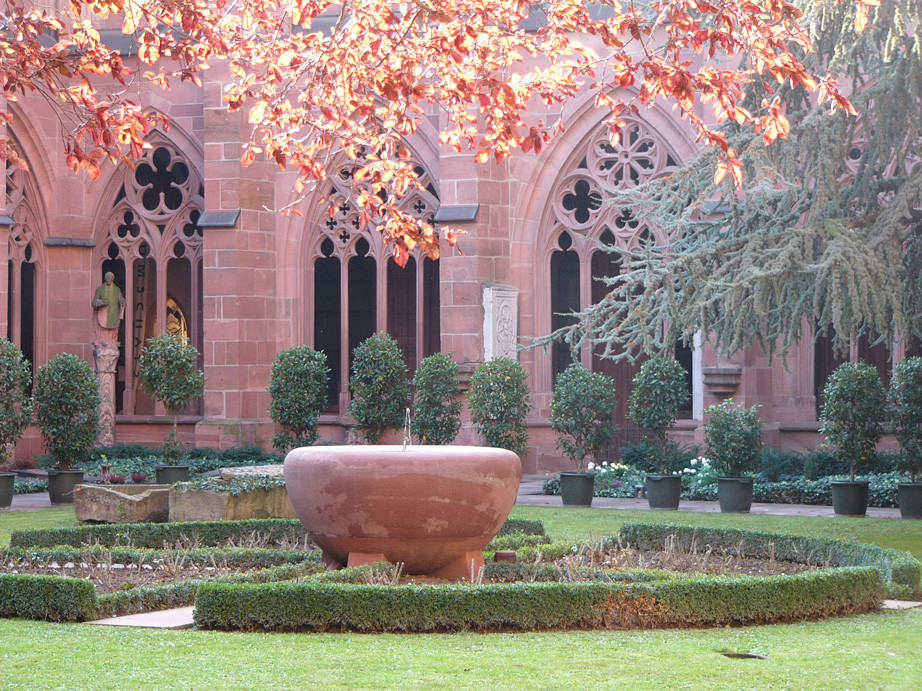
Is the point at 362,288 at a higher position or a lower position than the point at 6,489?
higher

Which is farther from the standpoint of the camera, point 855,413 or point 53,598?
point 855,413

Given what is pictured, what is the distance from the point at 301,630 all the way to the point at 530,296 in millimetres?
13506

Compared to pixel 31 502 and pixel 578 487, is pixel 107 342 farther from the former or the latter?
pixel 578 487

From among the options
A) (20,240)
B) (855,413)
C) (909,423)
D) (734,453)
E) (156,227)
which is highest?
(156,227)

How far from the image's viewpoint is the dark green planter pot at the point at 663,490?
15.8 m

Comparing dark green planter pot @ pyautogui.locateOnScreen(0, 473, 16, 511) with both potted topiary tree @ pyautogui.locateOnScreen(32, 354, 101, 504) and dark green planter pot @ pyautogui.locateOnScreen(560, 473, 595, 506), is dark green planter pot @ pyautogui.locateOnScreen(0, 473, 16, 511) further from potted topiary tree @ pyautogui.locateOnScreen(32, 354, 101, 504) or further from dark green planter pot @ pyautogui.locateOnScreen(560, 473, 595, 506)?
dark green planter pot @ pyautogui.locateOnScreen(560, 473, 595, 506)

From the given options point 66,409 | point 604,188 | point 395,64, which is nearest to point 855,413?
point 604,188

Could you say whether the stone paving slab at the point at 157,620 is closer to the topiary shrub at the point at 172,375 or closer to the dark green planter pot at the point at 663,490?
the dark green planter pot at the point at 663,490

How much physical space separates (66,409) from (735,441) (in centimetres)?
808

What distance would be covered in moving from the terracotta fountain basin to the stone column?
43.2 ft

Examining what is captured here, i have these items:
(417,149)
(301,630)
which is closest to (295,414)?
(417,149)

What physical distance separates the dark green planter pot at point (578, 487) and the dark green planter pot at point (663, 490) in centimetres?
70

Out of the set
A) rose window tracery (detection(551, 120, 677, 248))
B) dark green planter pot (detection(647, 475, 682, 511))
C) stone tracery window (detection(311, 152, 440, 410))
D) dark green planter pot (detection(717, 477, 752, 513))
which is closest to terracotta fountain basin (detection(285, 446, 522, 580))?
dark green planter pot (detection(717, 477, 752, 513))

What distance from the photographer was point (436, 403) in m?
17.8
